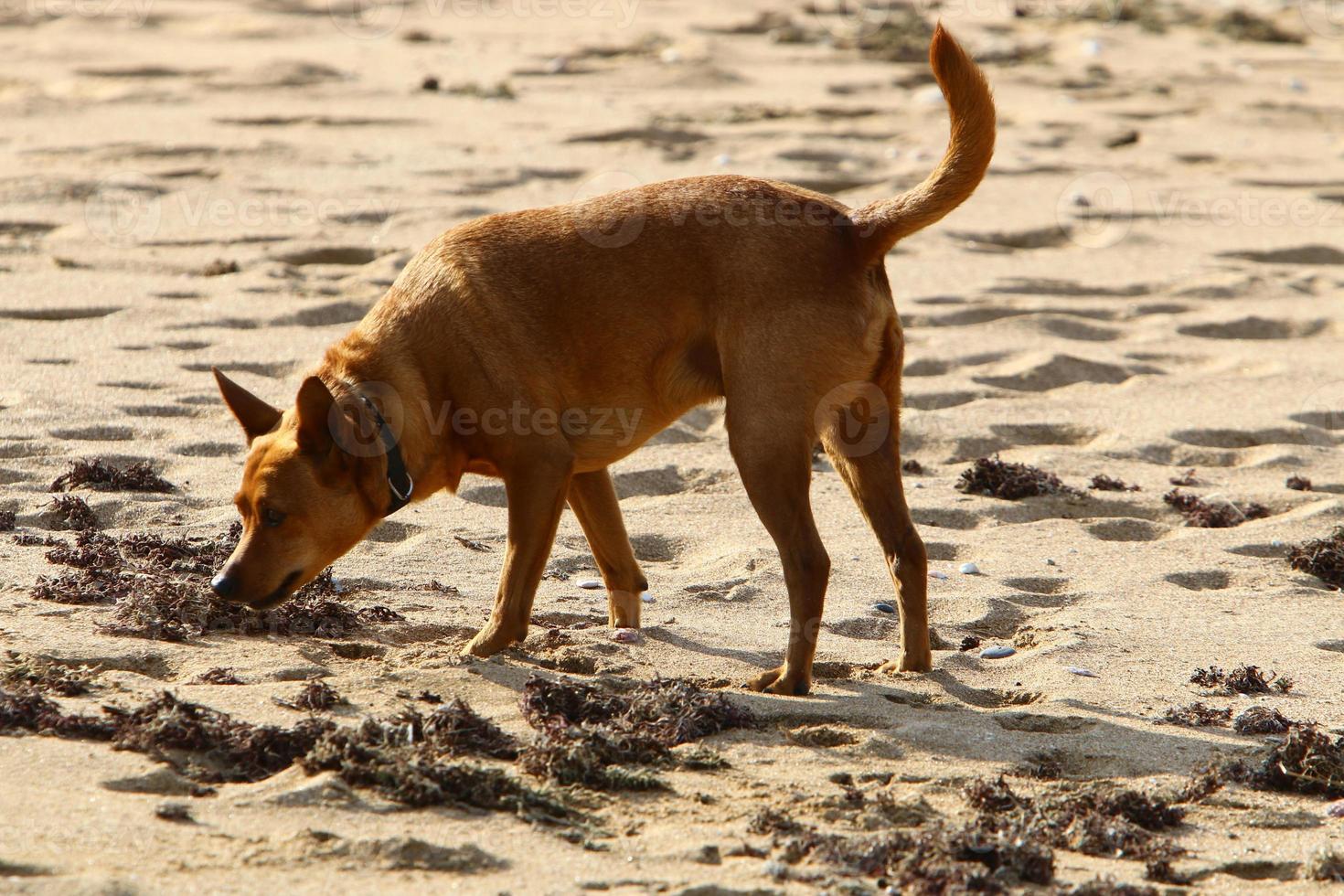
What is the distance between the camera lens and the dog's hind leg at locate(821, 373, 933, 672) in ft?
19.1

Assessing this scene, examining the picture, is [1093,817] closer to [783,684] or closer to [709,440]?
[783,684]

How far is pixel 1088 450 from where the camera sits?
8.48 metres

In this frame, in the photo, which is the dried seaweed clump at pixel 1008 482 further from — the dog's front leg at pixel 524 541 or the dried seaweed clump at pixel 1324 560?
the dog's front leg at pixel 524 541

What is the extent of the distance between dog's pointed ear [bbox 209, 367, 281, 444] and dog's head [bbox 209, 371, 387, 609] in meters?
0.02

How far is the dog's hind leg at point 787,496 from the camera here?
5.58 m

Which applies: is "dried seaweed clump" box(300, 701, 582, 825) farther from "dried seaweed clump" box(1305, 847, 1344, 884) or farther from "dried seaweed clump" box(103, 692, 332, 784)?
"dried seaweed clump" box(1305, 847, 1344, 884)

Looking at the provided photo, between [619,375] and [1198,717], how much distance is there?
91.6 inches

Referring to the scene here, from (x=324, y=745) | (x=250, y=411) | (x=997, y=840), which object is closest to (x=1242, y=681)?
(x=997, y=840)

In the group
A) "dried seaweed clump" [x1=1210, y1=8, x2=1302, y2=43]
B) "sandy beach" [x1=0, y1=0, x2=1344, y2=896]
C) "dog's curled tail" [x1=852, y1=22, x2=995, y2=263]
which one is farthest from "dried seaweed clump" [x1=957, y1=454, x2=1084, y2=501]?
"dried seaweed clump" [x1=1210, y1=8, x2=1302, y2=43]

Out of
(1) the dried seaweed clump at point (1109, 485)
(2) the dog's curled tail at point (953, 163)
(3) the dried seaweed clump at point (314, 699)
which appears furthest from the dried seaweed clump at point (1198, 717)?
(3) the dried seaweed clump at point (314, 699)

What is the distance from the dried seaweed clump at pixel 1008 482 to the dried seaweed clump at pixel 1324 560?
1.14 meters

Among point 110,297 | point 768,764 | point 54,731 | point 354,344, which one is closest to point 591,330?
point 354,344

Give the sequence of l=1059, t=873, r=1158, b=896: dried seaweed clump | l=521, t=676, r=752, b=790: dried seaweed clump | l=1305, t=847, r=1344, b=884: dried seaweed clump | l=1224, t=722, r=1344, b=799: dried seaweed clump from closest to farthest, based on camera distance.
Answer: l=1059, t=873, r=1158, b=896: dried seaweed clump
l=1305, t=847, r=1344, b=884: dried seaweed clump
l=521, t=676, r=752, b=790: dried seaweed clump
l=1224, t=722, r=1344, b=799: dried seaweed clump

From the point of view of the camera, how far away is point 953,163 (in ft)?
18.9
